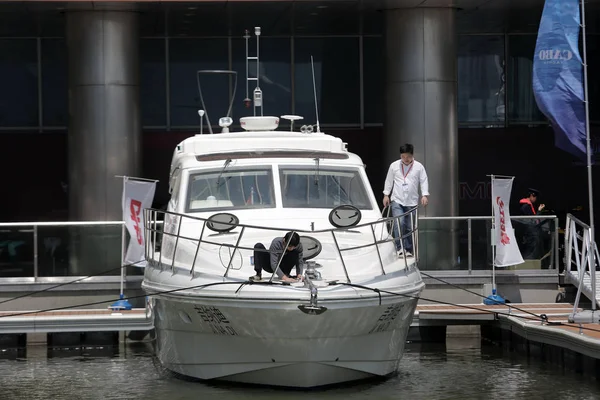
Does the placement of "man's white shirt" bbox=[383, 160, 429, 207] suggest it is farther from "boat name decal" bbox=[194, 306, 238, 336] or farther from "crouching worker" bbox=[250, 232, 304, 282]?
"boat name decal" bbox=[194, 306, 238, 336]

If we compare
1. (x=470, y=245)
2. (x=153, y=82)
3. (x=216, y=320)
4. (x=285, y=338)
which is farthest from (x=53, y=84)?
(x=285, y=338)

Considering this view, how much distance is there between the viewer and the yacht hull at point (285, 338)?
13.4 meters

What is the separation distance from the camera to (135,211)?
19297 mm

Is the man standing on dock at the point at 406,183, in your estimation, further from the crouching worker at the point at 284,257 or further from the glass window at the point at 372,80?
the glass window at the point at 372,80

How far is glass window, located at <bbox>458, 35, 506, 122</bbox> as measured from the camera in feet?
96.0

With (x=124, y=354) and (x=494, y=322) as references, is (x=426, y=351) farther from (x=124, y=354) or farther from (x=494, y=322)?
(x=124, y=354)

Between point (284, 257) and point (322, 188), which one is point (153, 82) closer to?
point (322, 188)

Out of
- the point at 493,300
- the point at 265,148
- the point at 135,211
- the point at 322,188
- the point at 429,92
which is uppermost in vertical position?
the point at 429,92

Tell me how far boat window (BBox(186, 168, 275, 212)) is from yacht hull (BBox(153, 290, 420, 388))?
167 cm

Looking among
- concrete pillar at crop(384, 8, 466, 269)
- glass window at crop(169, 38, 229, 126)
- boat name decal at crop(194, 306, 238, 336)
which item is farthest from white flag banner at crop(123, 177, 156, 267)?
glass window at crop(169, 38, 229, 126)

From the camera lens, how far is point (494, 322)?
1833 cm

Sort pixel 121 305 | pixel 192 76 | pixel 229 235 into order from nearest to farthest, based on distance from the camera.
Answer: pixel 229 235 < pixel 121 305 < pixel 192 76

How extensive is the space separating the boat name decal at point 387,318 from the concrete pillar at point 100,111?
936 centimetres

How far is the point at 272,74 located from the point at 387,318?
612 inches
